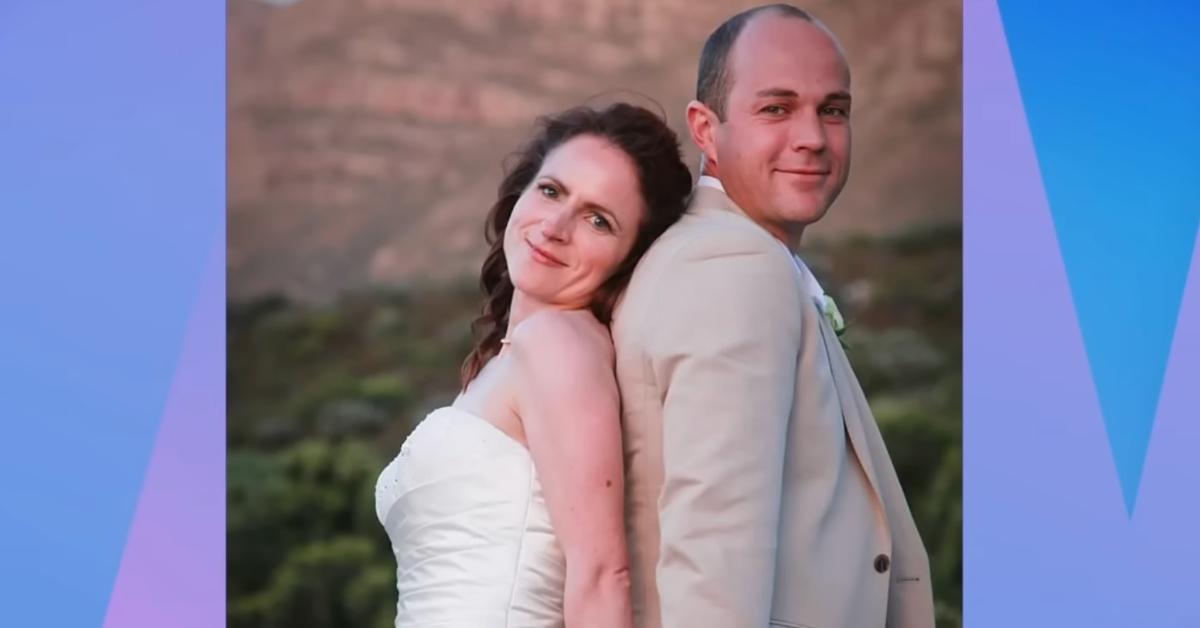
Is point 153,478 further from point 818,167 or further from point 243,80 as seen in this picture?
point 818,167

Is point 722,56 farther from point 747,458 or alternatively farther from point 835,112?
point 747,458

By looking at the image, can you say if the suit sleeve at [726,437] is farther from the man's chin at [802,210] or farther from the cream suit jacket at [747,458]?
the man's chin at [802,210]

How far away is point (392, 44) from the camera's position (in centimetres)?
507

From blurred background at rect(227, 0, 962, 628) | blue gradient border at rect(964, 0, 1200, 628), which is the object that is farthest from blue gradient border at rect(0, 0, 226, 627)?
blue gradient border at rect(964, 0, 1200, 628)

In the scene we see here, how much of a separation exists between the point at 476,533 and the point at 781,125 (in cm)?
67

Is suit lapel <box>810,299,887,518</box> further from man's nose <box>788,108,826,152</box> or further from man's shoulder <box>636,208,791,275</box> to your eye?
man's nose <box>788,108,826,152</box>

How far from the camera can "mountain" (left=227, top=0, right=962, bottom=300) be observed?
5.04 meters

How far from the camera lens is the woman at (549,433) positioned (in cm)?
187

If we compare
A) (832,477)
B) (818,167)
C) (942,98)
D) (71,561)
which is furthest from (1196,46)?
(71,561)

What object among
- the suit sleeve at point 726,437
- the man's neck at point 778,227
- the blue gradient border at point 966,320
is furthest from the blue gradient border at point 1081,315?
the suit sleeve at point 726,437

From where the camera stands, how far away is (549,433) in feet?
6.23

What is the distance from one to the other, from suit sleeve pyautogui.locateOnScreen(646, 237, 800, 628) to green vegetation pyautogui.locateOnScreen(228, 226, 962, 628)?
11.3ft

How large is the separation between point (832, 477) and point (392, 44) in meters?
3.53

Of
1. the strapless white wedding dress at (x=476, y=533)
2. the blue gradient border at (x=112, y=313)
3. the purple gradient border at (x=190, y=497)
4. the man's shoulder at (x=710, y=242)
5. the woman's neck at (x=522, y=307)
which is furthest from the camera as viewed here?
the purple gradient border at (x=190, y=497)
